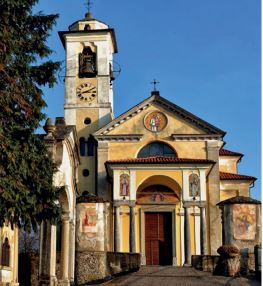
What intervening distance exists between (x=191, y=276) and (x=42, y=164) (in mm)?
6712

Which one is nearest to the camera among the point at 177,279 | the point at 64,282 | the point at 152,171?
the point at 177,279

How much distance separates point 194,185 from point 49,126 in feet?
42.9

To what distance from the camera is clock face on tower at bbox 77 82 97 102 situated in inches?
1432

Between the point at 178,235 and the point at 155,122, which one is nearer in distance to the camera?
the point at 178,235

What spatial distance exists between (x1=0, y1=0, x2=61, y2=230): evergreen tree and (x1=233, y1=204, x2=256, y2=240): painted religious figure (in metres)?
6.96

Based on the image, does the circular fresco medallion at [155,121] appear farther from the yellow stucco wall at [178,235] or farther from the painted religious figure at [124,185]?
the yellow stucco wall at [178,235]

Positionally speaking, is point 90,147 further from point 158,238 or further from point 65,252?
point 65,252

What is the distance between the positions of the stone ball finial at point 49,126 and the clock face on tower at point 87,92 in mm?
17419

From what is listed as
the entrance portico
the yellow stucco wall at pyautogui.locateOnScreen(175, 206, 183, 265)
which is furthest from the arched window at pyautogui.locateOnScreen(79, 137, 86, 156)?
the yellow stucco wall at pyautogui.locateOnScreen(175, 206, 183, 265)

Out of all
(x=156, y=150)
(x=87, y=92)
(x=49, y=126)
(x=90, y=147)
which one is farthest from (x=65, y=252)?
(x=87, y=92)

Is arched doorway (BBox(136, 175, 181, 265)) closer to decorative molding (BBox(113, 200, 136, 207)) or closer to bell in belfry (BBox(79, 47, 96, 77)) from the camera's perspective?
decorative molding (BBox(113, 200, 136, 207))

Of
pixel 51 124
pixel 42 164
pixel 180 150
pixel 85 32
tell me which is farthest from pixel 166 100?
pixel 42 164

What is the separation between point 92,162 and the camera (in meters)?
34.1

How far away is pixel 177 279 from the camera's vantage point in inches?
682
